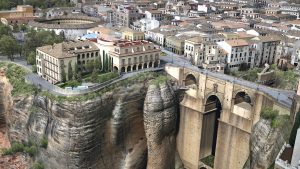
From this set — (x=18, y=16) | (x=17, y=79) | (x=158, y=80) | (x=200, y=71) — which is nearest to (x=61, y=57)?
(x=17, y=79)

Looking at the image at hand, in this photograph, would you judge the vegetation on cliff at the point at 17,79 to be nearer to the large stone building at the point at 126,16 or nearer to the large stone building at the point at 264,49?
the large stone building at the point at 264,49

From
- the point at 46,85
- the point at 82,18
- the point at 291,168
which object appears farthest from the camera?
the point at 82,18

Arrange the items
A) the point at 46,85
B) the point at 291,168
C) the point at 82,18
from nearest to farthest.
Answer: the point at 291,168 < the point at 46,85 < the point at 82,18

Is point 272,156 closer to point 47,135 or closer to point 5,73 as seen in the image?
point 47,135

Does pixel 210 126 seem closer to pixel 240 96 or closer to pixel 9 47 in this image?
pixel 240 96

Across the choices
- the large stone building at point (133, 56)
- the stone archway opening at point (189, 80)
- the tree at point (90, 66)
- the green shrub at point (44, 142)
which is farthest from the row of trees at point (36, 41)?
the stone archway opening at point (189, 80)

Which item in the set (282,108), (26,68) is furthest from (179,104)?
(26,68)

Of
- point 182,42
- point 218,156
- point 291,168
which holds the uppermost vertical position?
point 182,42
